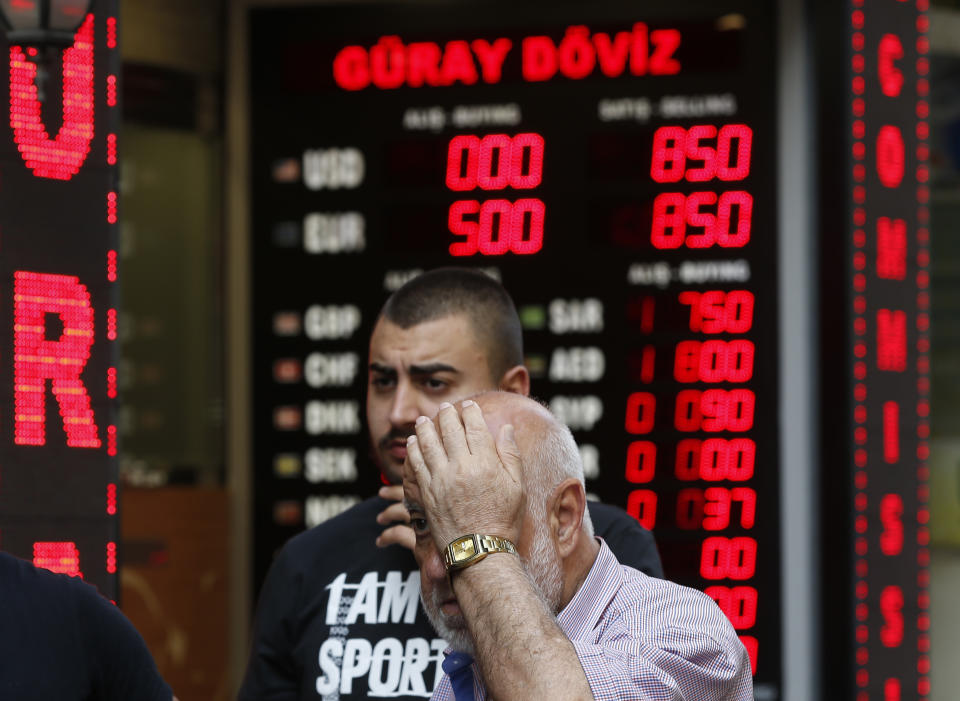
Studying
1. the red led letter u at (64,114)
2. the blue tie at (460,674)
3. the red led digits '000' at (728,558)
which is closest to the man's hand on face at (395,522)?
the blue tie at (460,674)

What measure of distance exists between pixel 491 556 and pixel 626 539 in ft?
2.72

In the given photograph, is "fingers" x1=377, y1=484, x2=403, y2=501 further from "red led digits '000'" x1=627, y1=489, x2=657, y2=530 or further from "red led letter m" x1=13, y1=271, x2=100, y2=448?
"red led digits '000'" x1=627, y1=489, x2=657, y2=530

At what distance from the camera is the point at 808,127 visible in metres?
5.45

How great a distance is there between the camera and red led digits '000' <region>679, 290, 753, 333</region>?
5238mm

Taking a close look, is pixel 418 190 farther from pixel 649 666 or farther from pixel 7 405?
pixel 649 666

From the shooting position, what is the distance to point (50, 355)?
287cm

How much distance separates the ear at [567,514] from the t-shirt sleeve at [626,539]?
25.2 inches

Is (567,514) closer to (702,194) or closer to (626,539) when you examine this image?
(626,539)

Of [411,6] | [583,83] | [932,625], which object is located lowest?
[932,625]

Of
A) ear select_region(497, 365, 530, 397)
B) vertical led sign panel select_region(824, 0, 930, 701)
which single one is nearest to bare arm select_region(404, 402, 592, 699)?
ear select_region(497, 365, 530, 397)

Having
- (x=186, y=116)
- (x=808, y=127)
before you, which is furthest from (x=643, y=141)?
(x=186, y=116)

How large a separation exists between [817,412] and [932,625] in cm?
107

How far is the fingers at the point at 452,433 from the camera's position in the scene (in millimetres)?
1690

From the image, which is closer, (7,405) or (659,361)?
(7,405)
